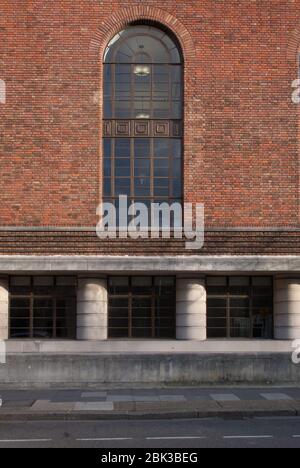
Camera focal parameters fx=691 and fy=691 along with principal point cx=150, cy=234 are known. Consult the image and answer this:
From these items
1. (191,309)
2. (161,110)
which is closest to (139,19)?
(161,110)

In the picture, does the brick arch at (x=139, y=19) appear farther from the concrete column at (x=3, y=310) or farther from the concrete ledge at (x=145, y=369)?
the concrete ledge at (x=145, y=369)

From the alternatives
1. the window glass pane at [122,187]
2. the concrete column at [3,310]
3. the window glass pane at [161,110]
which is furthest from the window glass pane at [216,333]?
the window glass pane at [161,110]

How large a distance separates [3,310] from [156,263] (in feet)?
16.0

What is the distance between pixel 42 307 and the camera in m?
21.1

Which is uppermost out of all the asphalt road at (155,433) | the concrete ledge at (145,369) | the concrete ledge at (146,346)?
the concrete ledge at (146,346)

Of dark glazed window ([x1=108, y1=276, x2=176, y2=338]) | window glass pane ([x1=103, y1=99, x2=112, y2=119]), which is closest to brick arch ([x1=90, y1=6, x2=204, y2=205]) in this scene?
window glass pane ([x1=103, y1=99, x2=112, y2=119])

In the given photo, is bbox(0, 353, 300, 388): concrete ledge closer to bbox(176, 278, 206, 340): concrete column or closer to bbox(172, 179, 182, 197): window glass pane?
bbox(176, 278, 206, 340): concrete column

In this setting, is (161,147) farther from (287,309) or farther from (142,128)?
(287,309)

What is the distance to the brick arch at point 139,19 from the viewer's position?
68.4ft

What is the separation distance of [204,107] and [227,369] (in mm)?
7811

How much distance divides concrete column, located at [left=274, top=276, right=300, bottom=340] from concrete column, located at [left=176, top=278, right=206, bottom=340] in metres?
2.28

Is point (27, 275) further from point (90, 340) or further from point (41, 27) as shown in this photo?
point (41, 27)

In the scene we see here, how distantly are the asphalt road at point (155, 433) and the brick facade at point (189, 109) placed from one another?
636cm

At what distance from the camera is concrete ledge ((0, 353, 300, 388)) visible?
19891 millimetres
